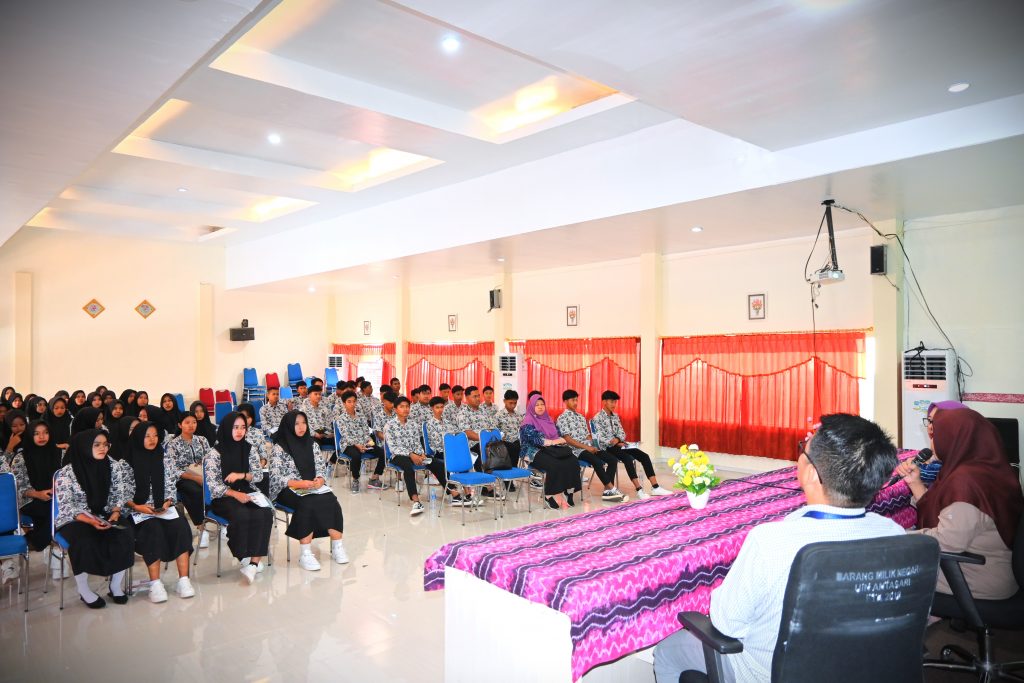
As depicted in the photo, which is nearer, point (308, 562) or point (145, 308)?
point (308, 562)

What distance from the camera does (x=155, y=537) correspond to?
4.93 m

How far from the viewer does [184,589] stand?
16.1 feet

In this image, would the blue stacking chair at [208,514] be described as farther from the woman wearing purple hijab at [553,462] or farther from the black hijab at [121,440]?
the woman wearing purple hijab at [553,462]

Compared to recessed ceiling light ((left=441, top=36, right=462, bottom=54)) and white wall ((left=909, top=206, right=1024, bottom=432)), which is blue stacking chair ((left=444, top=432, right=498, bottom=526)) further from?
white wall ((left=909, top=206, right=1024, bottom=432))

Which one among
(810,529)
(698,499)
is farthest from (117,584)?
(810,529)

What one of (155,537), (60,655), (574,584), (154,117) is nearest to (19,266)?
(154,117)

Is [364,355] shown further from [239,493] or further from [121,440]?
[239,493]

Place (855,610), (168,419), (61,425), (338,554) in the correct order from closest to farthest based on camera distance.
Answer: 1. (855,610)
2. (338,554)
3. (61,425)
4. (168,419)

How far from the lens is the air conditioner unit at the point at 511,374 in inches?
452

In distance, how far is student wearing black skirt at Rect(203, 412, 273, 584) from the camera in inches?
209

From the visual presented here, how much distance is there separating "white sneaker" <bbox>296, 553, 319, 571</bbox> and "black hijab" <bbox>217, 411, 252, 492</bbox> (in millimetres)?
755

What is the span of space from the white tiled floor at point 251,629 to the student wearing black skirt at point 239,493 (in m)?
0.23

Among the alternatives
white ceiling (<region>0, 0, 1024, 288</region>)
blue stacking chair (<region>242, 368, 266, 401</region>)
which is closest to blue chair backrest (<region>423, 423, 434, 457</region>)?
white ceiling (<region>0, 0, 1024, 288</region>)

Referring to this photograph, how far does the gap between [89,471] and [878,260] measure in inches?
313
